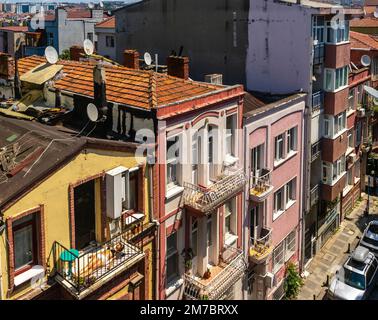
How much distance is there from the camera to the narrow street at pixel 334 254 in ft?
95.5

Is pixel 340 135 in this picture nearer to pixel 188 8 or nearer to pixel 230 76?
pixel 230 76

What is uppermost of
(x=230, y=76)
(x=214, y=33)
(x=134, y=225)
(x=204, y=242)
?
(x=214, y=33)

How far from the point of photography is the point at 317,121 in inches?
1169

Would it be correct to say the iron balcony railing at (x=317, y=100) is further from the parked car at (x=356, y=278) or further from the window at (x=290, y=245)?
the parked car at (x=356, y=278)

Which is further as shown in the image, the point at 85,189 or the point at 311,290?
the point at 311,290

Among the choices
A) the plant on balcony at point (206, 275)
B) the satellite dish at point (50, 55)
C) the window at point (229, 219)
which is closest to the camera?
the plant on balcony at point (206, 275)

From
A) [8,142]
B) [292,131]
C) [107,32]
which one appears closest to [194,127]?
[8,142]

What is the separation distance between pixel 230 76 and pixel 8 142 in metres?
16.9

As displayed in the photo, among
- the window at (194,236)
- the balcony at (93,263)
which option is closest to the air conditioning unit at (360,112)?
the window at (194,236)

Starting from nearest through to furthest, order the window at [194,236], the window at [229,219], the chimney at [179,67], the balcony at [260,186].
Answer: the window at [194,236] → the window at [229,219] → the chimney at [179,67] → the balcony at [260,186]

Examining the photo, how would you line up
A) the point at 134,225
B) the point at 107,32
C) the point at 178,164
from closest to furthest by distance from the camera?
the point at 134,225
the point at 178,164
the point at 107,32

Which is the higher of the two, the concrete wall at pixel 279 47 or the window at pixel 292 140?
the concrete wall at pixel 279 47

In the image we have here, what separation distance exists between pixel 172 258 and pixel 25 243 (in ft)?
22.5

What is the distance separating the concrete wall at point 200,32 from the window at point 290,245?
9.74 metres
